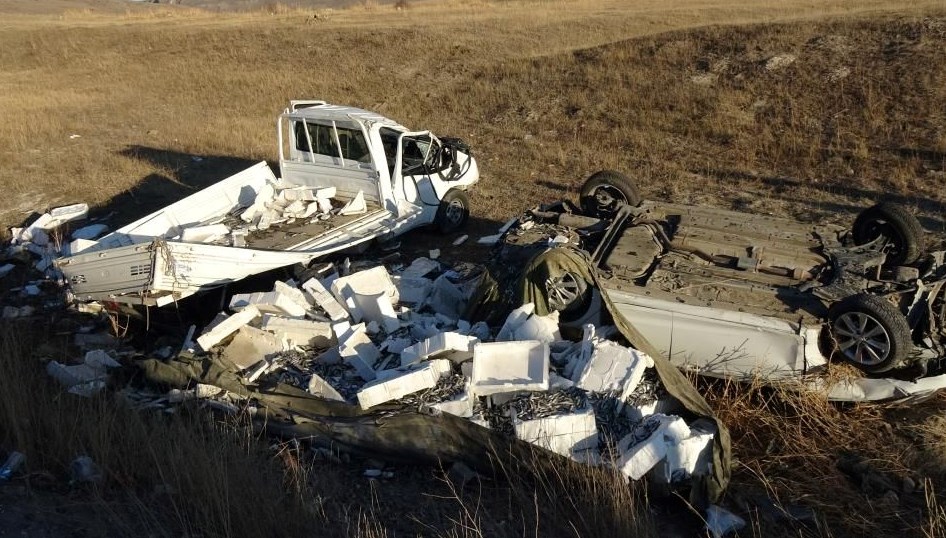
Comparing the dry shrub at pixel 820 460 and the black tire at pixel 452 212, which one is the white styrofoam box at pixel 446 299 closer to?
the dry shrub at pixel 820 460

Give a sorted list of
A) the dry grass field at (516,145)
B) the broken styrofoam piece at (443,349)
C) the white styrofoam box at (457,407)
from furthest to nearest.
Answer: the broken styrofoam piece at (443,349)
the white styrofoam box at (457,407)
the dry grass field at (516,145)

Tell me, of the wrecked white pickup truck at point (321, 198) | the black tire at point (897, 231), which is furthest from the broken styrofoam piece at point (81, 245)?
the black tire at point (897, 231)

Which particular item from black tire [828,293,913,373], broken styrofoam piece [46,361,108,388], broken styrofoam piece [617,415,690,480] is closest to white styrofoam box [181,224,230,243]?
broken styrofoam piece [46,361,108,388]

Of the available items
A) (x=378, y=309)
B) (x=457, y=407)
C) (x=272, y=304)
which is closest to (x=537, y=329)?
(x=457, y=407)

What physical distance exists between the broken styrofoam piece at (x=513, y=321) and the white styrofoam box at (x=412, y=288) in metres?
1.56

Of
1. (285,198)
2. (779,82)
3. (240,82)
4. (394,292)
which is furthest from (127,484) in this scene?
(240,82)

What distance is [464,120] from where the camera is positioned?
56.8ft

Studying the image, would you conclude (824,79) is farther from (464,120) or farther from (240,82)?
(240,82)

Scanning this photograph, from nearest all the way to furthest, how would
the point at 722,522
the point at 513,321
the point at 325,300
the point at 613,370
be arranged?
the point at 722,522, the point at 613,370, the point at 513,321, the point at 325,300

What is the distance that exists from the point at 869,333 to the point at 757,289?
2.87 ft

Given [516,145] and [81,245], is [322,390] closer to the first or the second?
[81,245]

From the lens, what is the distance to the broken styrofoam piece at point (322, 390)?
589cm

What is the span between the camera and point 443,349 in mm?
5859

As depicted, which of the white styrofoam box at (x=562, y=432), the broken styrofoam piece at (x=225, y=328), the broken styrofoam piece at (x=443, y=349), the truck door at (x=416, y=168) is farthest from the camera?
the truck door at (x=416, y=168)
